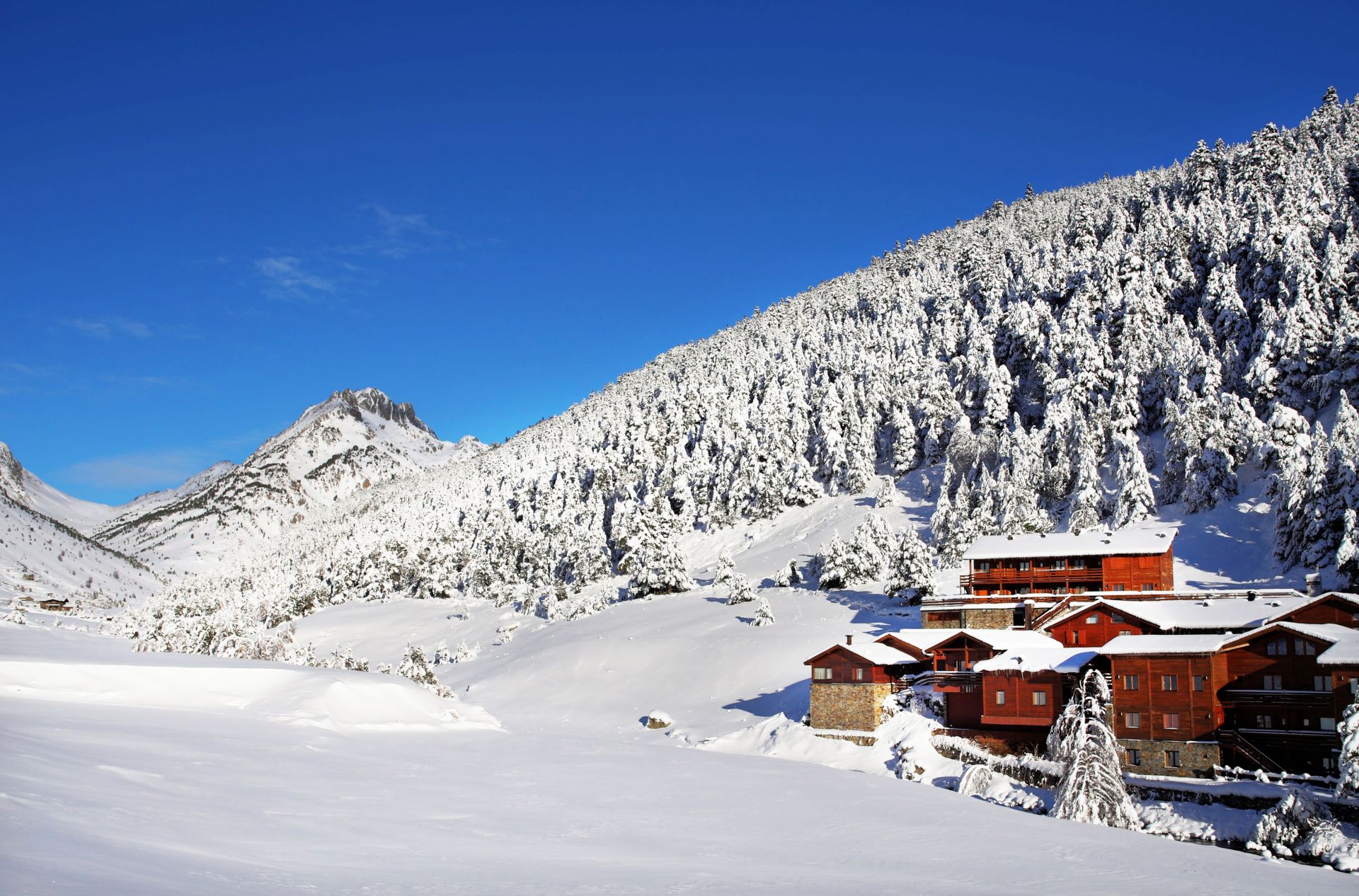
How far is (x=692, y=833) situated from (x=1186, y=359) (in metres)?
69.1

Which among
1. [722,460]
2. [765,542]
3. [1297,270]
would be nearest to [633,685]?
[765,542]

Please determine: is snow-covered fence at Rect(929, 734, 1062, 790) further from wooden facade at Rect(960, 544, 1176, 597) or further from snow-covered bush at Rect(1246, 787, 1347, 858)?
wooden facade at Rect(960, 544, 1176, 597)

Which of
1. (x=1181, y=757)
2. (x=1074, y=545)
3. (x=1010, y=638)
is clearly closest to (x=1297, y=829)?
(x=1181, y=757)

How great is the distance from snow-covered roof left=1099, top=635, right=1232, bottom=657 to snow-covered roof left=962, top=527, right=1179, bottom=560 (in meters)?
15.2

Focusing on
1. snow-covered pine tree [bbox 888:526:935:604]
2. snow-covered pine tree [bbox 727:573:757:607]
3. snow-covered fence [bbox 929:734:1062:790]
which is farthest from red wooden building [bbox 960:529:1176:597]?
snow-covered pine tree [bbox 727:573:757:607]

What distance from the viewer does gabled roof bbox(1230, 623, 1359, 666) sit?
3341cm

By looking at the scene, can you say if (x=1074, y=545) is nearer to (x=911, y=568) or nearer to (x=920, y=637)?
(x=911, y=568)

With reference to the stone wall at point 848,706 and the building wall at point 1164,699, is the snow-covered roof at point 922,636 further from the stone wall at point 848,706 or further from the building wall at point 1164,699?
the building wall at point 1164,699

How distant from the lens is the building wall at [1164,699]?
1404 inches

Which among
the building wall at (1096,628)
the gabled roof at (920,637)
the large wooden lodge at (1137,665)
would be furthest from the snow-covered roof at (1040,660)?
the gabled roof at (920,637)

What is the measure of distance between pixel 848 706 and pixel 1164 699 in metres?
13.8

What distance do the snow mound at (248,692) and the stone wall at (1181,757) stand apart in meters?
26.4

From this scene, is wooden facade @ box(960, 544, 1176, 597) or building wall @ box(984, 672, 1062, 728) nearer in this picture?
building wall @ box(984, 672, 1062, 728)

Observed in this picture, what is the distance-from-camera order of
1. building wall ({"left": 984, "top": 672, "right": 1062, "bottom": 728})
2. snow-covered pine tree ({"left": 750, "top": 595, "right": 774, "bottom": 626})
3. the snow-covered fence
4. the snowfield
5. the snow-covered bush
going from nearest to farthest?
the snowfield → the snow-covered bush → the snow-covered fence → building wall ({"left": 984, "top": 672, "right": 1062, "bottom": 728}) → snow-covered pine tree ({"left": 750, "top": 595, "right": 774, "bottom": 626})
